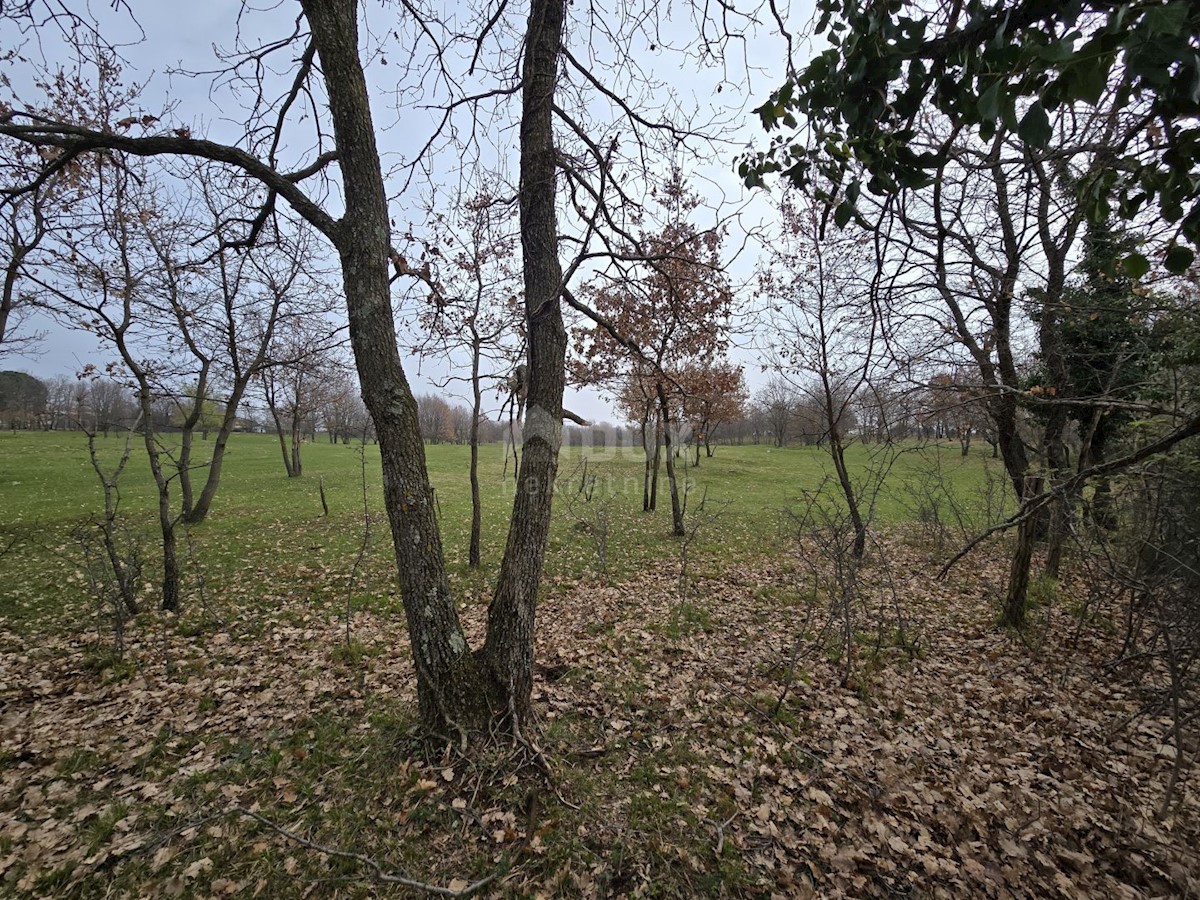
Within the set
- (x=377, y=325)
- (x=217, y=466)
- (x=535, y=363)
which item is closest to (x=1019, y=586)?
(x=535, y=363)

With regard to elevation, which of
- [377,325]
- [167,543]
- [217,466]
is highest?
[377,325]

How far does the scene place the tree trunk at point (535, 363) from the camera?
3.20 m

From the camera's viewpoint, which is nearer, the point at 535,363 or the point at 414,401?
the point at 414,401

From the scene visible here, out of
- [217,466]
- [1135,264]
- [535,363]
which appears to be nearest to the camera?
[1135,264]

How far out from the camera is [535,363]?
127 inches

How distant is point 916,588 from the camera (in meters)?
7.40

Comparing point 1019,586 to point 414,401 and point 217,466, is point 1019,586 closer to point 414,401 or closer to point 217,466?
point 414,401

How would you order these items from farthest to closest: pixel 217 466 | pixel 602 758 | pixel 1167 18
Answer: pixel 217 466
pixel 602 758
pixel 1167 18

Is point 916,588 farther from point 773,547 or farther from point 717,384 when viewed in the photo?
point 717,384

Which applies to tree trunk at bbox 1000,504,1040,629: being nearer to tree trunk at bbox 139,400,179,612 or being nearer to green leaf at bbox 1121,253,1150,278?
green leaf at bbox 1121,253,1150,278

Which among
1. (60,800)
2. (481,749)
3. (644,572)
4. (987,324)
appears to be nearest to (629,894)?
(481,749)

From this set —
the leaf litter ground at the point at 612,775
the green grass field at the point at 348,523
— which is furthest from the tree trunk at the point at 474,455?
the leaf litter ground at the point at 612,775

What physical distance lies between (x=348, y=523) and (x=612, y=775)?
11.2 meters

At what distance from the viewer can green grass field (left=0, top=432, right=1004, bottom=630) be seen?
276 inches
